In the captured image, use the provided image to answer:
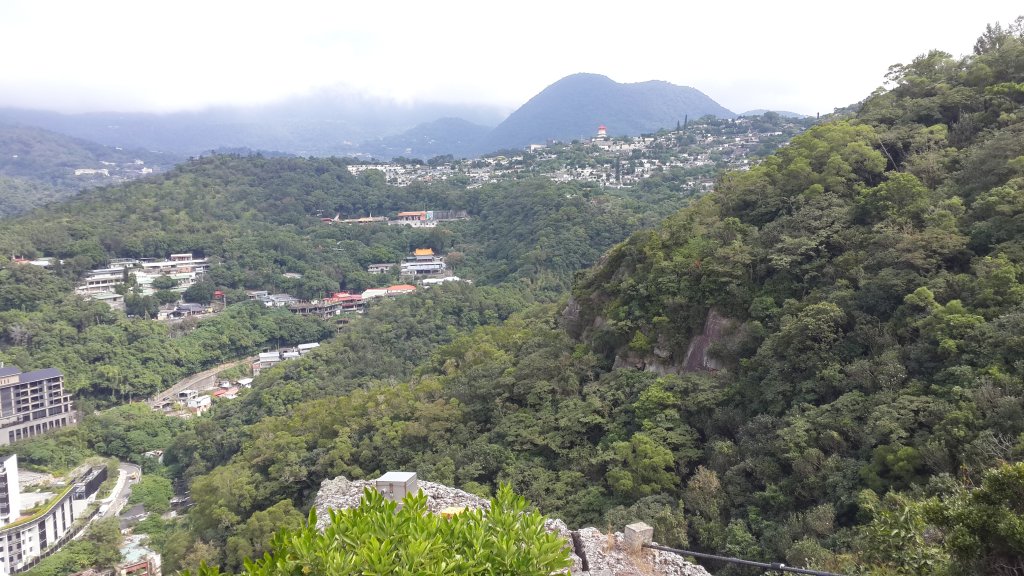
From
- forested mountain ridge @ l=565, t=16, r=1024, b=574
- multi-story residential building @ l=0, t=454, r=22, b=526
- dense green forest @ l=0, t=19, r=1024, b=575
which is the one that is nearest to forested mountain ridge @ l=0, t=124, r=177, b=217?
multi-story residential building @ l=0, t=454, r=22, b=526

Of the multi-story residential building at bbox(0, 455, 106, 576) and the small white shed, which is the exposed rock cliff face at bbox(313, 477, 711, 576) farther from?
the multi-story residential building at bbox(0, 455, 106, 576)

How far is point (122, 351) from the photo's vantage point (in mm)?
29375

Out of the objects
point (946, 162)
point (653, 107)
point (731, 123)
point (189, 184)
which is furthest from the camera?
point (653, 107)

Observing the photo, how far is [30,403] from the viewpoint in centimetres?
2502

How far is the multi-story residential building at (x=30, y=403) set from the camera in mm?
24531

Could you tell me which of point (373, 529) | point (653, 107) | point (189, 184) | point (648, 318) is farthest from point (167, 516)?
point (653, 107)

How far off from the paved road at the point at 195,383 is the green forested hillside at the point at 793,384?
604 inches

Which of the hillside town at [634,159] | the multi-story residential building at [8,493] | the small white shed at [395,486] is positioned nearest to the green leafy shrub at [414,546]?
the small white shed at [395,486]

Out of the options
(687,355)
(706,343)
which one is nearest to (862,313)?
(706,343)

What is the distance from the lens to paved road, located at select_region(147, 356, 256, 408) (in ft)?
93.7

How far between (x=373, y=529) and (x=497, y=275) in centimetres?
3218

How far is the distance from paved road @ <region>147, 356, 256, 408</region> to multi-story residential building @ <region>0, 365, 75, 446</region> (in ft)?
10.9

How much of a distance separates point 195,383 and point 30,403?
652cm

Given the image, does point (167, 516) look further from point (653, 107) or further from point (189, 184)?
point (653, 107)
